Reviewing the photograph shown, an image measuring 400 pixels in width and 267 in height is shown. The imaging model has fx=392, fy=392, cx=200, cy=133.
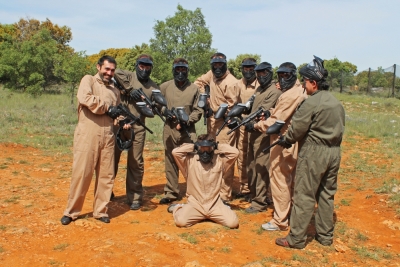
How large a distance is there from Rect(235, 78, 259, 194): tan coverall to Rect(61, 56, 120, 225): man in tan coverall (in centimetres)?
207

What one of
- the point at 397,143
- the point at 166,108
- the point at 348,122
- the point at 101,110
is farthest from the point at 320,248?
the point at 348,122

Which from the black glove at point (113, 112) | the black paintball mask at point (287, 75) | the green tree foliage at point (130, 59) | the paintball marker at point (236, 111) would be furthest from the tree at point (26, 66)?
the black paintball mask at point (287, 75)

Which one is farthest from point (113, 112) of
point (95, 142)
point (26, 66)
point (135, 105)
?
point (26, 66)

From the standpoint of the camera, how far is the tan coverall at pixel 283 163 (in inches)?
193

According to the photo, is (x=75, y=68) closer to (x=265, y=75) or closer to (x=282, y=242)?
(x=265, y=75)

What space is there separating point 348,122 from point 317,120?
33.5 feet

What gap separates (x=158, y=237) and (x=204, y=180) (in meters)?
1.01

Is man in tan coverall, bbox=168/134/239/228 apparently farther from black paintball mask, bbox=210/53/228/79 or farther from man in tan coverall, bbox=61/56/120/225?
black paintball mask, bbox=210/53/228/79

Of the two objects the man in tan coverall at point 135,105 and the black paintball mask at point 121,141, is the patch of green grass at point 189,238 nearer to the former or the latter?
the man in tan coverall at point 135,105

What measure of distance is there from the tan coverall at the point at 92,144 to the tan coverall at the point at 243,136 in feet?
6.95

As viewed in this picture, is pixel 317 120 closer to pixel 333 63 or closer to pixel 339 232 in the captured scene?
pixel 339 232

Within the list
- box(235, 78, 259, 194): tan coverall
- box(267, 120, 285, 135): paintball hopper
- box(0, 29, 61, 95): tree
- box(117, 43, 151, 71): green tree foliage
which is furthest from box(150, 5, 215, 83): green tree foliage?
box(267, 120, 285, 135): paintball hopper

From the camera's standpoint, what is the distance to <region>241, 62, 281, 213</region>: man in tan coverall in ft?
18.3

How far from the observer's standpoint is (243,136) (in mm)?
6414
